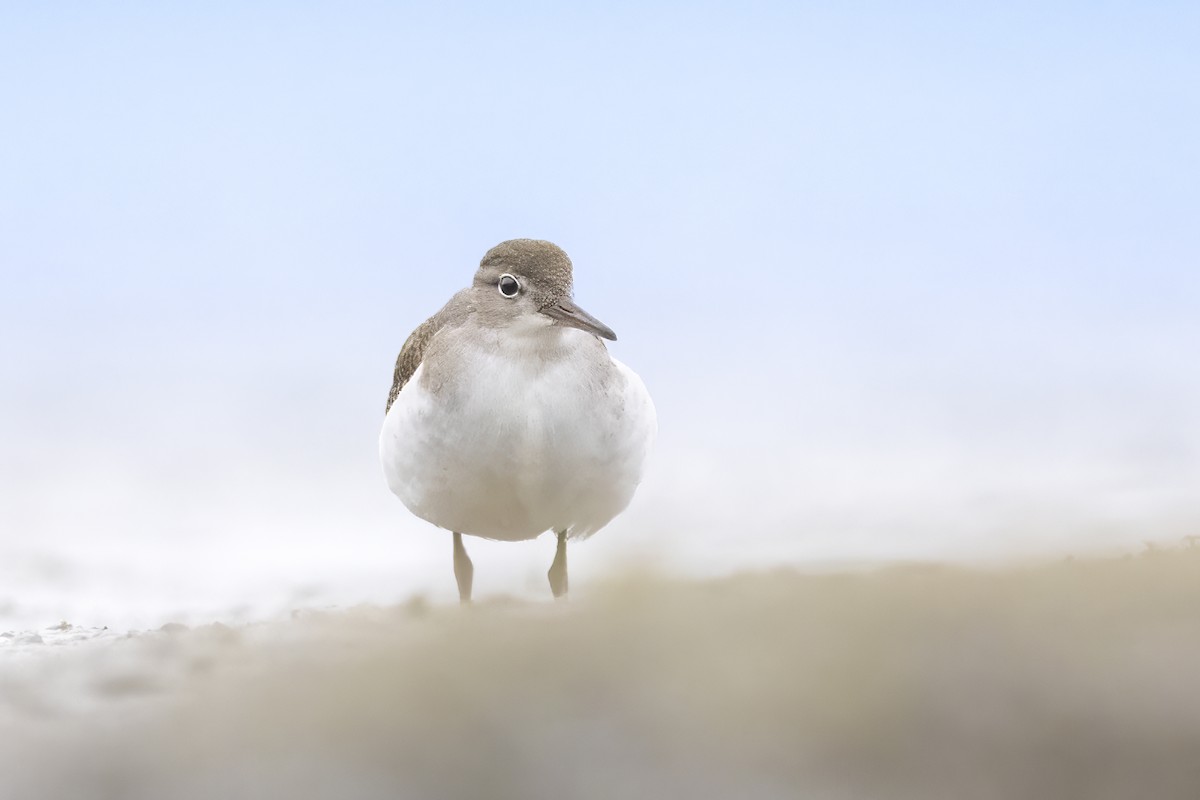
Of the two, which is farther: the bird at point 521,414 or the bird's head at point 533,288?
the bird's head at point 533,288

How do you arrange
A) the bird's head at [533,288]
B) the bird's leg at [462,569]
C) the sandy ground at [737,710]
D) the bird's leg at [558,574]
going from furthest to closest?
1. the bird's leg at [462,569]
2. the bird's leg at [558,574]
3. the bird's head at [533,288]
4. the sandy ground at [737,710]

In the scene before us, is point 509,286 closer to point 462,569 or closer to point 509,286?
point 509,286

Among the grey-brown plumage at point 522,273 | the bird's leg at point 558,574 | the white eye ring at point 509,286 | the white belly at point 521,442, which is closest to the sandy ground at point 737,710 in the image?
the white belly at point 521,442

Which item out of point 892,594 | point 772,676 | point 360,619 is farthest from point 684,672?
point 360,619

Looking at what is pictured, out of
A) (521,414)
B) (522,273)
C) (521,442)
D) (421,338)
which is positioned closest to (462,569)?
(421,338)

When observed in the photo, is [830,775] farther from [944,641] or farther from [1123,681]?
[1123,681]

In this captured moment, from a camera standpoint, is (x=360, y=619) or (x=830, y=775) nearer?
(x=830, y=775)

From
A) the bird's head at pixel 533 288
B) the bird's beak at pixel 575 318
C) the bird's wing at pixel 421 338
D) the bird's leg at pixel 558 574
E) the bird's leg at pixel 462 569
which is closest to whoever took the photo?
the bird's beak at pixel 575 318

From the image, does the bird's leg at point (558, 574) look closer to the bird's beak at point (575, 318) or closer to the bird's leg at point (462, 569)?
the bird's leg at point (462, 569)
